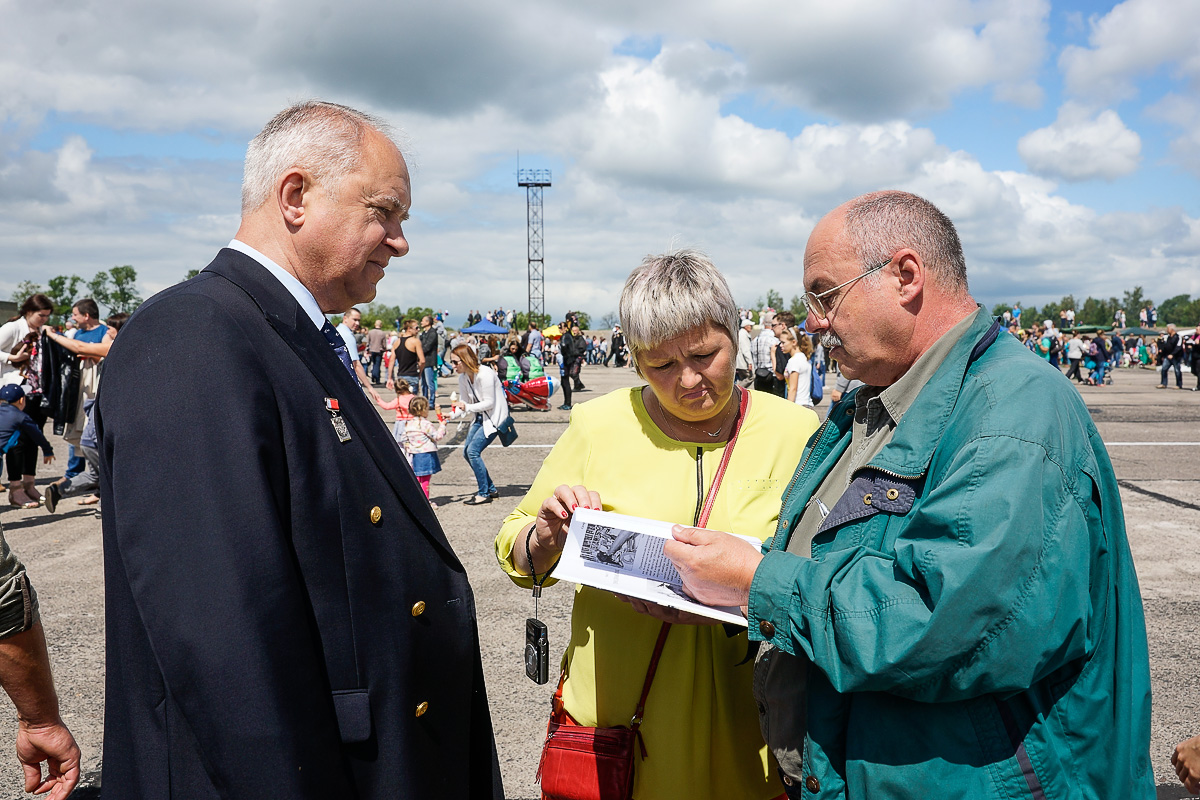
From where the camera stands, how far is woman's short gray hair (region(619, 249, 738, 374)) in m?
2.29

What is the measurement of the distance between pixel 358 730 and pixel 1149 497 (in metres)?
9.11

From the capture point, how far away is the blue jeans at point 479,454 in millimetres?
8320

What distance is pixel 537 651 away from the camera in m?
2.34

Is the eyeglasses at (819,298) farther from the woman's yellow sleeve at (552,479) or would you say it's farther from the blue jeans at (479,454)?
the blue jeans at (479,454)

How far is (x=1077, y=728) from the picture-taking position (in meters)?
1.46

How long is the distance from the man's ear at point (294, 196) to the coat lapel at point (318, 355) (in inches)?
5.8

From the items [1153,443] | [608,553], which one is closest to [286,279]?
[608,553]

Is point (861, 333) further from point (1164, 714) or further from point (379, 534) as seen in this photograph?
point (1164, 714)

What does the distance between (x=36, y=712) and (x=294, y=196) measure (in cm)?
144

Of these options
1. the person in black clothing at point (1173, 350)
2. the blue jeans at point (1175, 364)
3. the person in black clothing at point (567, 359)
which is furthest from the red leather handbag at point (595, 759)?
the blue jeans at point (1175, 364)

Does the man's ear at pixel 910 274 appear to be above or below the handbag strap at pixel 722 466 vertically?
above

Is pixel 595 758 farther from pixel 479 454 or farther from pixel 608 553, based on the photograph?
pixel 479 454

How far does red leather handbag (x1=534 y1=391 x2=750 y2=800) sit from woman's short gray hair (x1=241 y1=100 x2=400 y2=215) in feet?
4.77

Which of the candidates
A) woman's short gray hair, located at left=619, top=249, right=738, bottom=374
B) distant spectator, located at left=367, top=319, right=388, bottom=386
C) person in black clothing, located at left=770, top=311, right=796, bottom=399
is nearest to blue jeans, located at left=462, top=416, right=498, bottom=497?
person in black clothing, located at left=770, top=311, right=796, bottom=399
